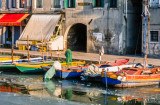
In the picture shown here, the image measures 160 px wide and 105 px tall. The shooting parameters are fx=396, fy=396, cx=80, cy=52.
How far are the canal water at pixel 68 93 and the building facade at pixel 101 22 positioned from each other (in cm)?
880

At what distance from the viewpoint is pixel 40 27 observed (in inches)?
1412

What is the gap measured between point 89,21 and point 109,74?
11.9m

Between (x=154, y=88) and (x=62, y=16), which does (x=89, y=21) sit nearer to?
(x=62, y=16)

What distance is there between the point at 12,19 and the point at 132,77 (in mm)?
17847

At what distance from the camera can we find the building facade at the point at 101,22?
3303 cm

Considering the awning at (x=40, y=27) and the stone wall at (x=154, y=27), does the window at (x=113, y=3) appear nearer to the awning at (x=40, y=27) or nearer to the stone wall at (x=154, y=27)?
the stone wall at (x=154, y=27)

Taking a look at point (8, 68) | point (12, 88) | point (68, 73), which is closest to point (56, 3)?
point (8, 68)

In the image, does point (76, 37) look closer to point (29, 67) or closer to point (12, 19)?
point (12, 19)

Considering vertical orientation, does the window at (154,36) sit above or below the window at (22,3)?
below

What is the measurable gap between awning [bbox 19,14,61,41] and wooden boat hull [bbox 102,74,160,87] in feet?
40.7

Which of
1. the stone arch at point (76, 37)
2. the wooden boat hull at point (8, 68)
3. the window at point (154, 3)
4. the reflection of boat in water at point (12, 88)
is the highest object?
the window at point (154, 3)

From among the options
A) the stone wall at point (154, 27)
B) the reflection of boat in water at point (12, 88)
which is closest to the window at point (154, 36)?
the stone wall at point (154, 27)

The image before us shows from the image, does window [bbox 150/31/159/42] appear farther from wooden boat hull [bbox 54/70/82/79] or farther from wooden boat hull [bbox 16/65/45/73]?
wooden boat hull [bbox 16/65/45/73]

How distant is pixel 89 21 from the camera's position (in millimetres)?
34281
